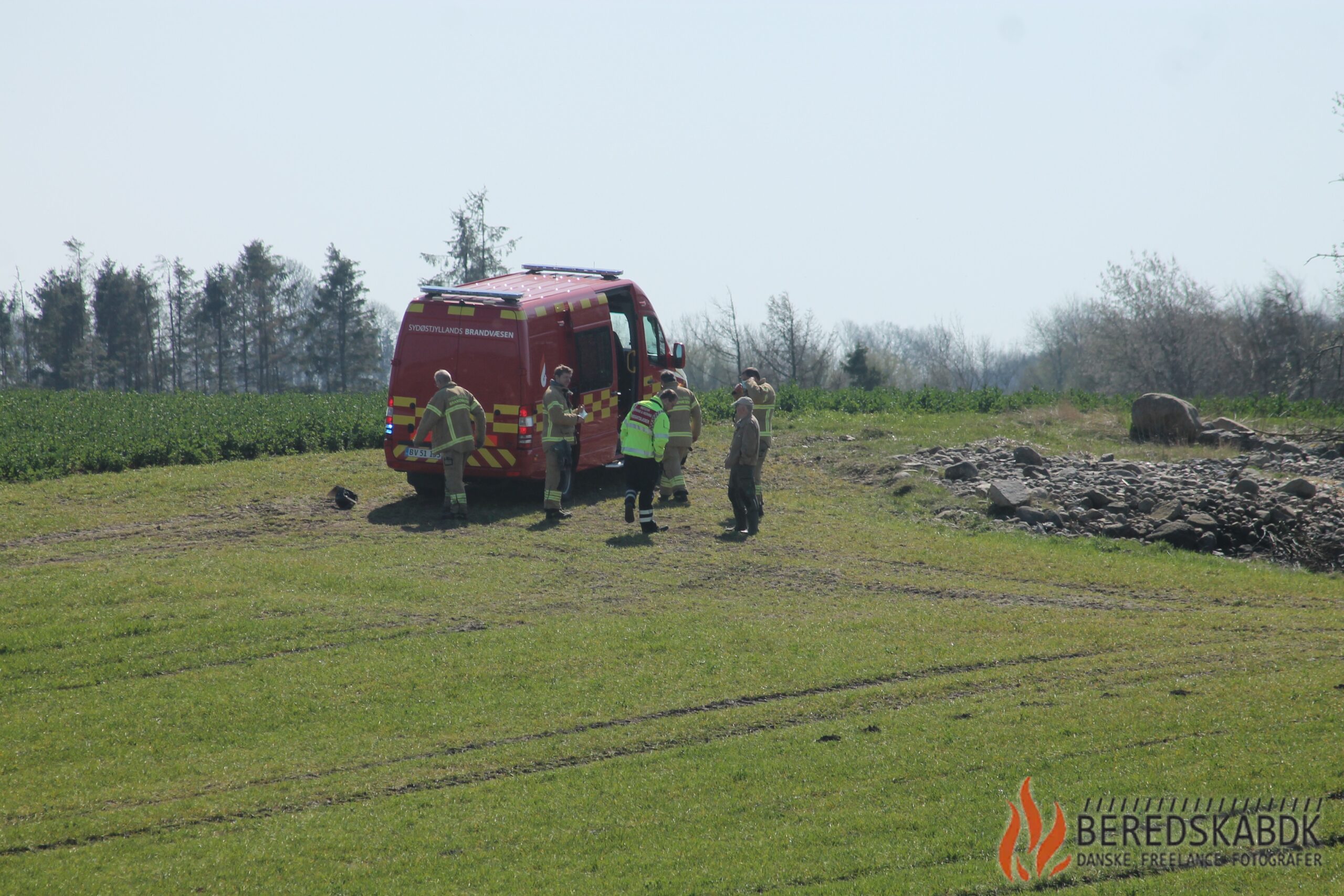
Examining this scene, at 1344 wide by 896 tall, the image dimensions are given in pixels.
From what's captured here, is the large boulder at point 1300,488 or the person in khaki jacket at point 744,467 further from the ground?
the person in khaki jacket at point 744,467

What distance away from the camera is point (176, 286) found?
268 ft

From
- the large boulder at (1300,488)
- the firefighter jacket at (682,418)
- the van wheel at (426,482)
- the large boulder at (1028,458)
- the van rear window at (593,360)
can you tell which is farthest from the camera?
the large boulder at (1028,458)

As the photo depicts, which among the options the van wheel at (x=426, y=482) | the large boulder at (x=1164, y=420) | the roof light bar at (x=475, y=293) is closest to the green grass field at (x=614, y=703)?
the van wheel at (x=426, y=482)

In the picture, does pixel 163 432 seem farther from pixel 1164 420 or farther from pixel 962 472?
pixel 1164 420

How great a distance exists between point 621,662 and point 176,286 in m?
81.2

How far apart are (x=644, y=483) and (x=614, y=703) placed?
6.73 m

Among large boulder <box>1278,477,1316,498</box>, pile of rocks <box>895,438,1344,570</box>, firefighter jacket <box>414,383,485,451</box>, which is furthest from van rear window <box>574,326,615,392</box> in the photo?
large boulder <box>1278,477,1316,498</box>

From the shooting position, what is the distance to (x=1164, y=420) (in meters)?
27.1

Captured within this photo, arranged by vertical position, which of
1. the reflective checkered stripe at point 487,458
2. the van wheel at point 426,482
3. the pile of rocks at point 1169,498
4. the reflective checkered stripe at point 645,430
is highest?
the reflective checkered stripe at point 645,430

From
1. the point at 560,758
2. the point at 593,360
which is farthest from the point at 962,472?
the point at 560,758

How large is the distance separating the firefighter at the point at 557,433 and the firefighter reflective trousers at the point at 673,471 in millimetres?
1550

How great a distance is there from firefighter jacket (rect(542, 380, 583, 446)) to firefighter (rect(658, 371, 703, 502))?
140cm

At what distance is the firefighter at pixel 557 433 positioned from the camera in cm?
1625

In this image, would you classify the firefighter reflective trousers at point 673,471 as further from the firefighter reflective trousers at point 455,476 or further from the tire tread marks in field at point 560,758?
the tire tread marks in field at point 560,758
